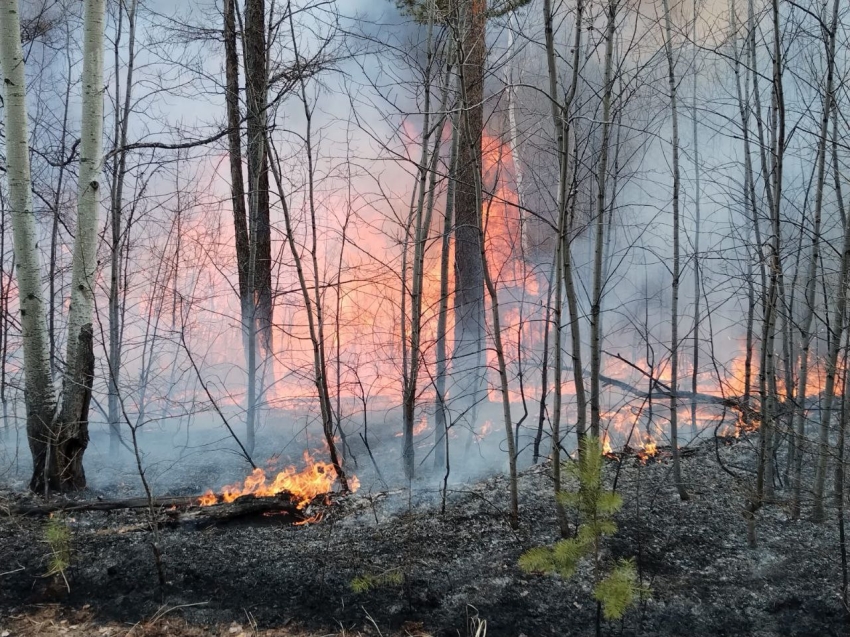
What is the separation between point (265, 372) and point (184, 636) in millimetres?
4416

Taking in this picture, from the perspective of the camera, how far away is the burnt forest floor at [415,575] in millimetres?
3236

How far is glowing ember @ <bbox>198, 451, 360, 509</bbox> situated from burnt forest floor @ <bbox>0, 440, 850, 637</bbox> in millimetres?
342

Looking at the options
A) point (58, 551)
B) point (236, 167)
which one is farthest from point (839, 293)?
point (236, 167)

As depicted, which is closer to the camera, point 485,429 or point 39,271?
point 39,271

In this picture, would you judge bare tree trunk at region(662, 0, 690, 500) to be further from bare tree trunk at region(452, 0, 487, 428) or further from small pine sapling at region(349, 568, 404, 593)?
small pine sapling at region(349, 568, 404, 593)

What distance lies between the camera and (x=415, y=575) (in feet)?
12.0

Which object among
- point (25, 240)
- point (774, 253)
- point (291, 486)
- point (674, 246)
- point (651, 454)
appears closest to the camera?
point (774, 253)

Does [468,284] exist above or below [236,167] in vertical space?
below

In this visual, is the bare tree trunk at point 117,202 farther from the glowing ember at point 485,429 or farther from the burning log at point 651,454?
the burning log at point 651,454

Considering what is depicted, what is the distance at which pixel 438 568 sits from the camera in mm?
3750

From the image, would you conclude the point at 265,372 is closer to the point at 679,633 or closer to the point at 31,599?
the point at 31,599

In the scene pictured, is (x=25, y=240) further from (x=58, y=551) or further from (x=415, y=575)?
(x=415, y=575)

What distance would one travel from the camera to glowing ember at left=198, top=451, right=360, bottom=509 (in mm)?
4809

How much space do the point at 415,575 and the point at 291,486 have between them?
188cm
